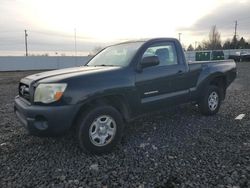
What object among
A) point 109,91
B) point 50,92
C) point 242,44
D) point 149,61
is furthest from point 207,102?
point 242,44

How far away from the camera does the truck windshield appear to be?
469 cm

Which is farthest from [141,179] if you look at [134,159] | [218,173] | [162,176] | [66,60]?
[66,60]

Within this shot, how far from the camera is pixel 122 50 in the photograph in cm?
507

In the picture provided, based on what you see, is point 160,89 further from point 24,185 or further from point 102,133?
point 24,185

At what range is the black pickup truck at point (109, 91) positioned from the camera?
3.75 m

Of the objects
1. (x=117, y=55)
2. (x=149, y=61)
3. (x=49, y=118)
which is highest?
(x=117, y=55)

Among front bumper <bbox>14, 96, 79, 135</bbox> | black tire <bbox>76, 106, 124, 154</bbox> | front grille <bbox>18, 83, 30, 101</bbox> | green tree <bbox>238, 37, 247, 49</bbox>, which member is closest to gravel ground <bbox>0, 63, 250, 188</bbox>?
black tire <bbox>76, 106, 124, 154</bbox>

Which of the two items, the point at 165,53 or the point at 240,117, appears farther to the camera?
the point at 240,117

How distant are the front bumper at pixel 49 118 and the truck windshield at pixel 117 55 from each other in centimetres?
134

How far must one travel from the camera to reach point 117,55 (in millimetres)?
5035

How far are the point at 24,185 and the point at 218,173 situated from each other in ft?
8.06

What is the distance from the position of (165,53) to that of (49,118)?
2.72 metres

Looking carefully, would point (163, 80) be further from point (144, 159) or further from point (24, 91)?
point (24, 91)

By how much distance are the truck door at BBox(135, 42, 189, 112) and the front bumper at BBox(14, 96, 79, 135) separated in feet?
4.28
